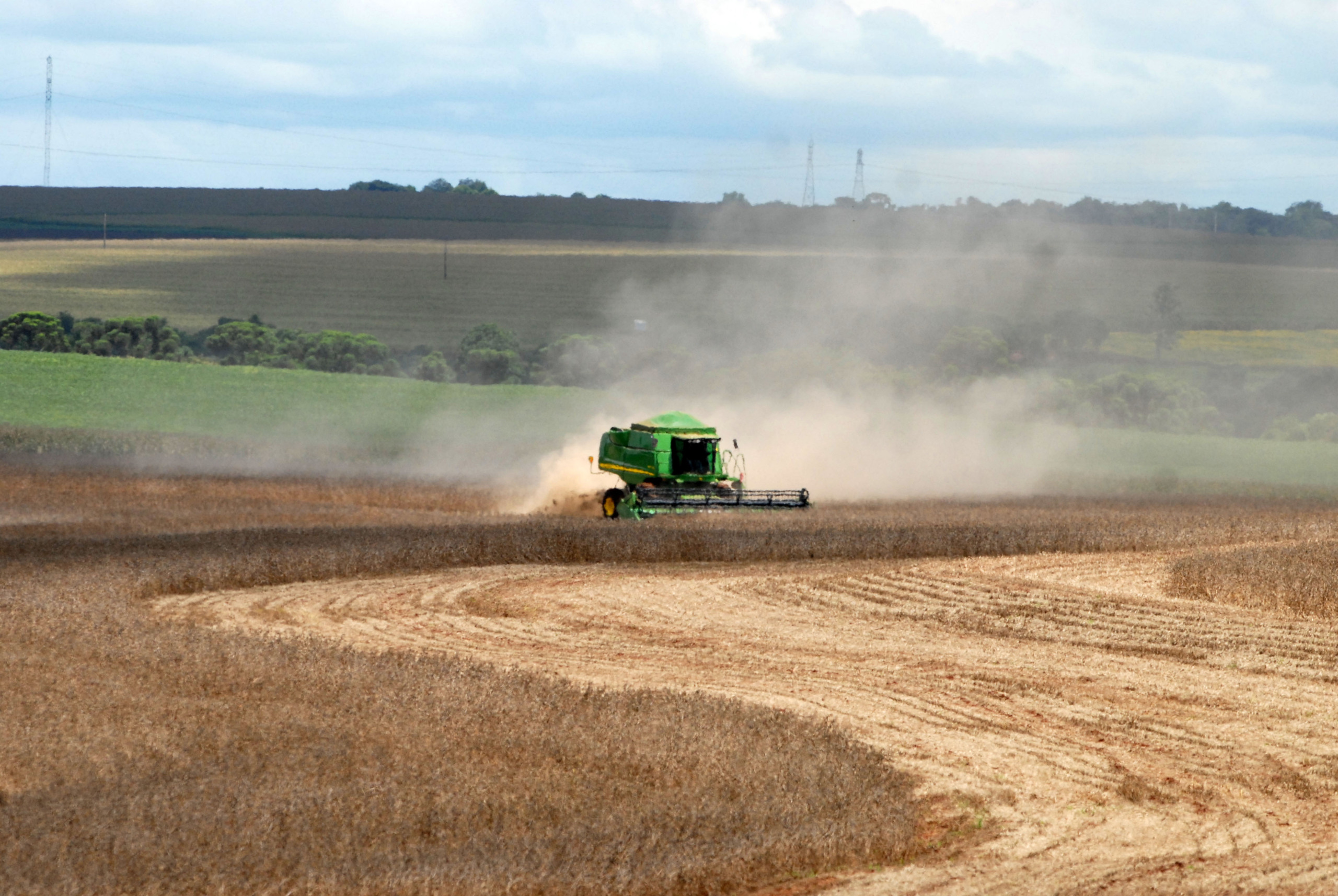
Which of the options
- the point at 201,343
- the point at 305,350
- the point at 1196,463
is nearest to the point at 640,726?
the point at 1196,463

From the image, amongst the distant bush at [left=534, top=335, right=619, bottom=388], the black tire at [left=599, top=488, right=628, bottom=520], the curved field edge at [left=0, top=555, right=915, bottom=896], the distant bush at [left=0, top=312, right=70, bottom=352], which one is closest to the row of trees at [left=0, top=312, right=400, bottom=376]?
the distant bush at [left=0, top=312, right=70, bottom=352]

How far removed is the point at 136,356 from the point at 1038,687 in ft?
221

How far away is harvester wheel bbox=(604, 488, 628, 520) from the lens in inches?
1266

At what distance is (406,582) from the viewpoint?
21625mm

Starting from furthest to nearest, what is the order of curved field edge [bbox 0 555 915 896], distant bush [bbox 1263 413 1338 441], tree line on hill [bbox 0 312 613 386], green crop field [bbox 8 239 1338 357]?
tree line on hill [bbox 0 312 613 386] < distant bush [bbox 1263 413 1338 441] < green crop field [bbox 8 239 1338 357] < curved field edge [bbox 0 555 915 896]

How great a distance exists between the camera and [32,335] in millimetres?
73875

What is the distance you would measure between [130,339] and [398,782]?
70.6m

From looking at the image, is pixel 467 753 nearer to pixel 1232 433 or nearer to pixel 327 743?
pixel 327 743

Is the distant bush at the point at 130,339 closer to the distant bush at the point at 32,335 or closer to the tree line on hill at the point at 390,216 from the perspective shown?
the distant bush at the point at 32,335

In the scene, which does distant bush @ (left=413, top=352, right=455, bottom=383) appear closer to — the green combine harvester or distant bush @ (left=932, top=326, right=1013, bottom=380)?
distant bush @ (left=932, top=326, right=1013, bottom=380)

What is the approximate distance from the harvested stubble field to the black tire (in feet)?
27.0

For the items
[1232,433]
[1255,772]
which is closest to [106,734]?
[1255,772]

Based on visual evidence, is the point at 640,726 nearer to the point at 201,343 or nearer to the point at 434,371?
the point at 434,371

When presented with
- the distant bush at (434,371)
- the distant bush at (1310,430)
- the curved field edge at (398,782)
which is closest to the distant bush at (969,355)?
the distant bush at (1310,430)
